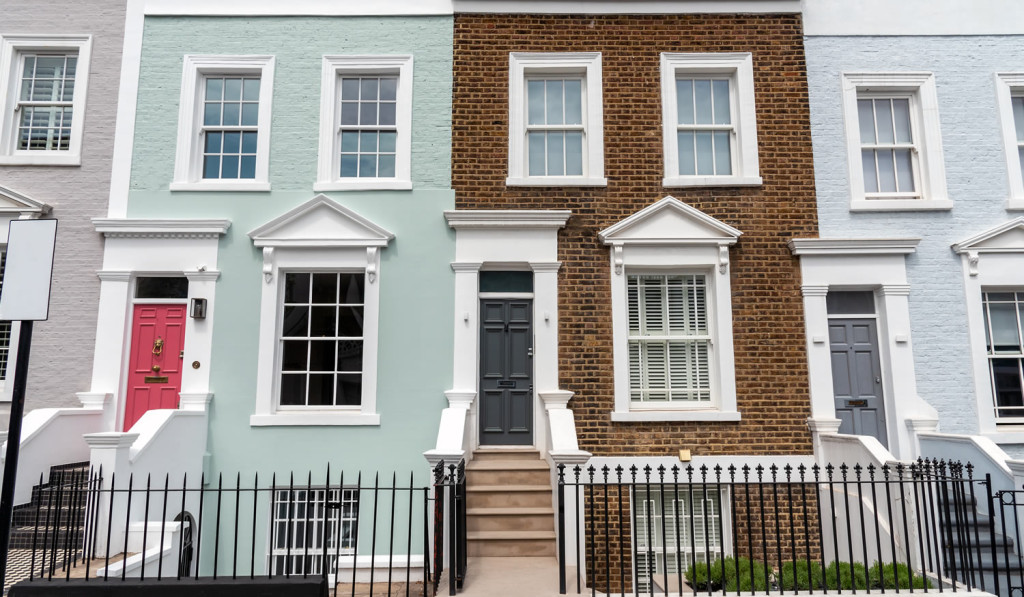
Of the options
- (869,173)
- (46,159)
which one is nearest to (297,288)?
(46,159)

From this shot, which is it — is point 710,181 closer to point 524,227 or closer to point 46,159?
point 524,227

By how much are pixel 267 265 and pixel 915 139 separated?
10376 mm

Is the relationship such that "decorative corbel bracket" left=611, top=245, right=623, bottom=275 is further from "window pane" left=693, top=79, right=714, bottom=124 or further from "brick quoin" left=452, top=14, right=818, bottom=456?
"window pane" left=693, top=79, right=714, bottom=124

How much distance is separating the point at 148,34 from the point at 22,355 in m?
8.36

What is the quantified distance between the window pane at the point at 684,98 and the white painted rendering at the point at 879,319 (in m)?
2.66

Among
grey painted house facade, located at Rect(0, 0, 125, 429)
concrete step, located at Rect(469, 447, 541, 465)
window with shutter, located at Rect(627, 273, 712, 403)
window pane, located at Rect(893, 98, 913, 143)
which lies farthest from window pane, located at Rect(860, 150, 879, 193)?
grey painted house facade, located at Rect(0, 0, 125, 429)

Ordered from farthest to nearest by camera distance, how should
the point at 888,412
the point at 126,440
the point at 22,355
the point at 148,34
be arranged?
the point at 148,34, the point at 888,412, the point at 126,440, the point at 22,355

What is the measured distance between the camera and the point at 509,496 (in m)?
8.72

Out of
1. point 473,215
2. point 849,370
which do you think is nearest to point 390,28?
point 473,215

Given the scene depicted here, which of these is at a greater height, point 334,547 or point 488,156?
point 488,156

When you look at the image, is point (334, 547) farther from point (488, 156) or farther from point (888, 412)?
point (888, 412)

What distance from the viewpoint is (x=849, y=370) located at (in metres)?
10.0

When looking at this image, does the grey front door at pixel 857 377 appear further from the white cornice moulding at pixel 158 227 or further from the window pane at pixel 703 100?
the white cornice moulding at pixel 158 227

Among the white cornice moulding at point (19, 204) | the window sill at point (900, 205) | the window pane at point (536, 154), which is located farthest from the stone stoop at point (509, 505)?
the white cornice moulding at point (19, 204)
